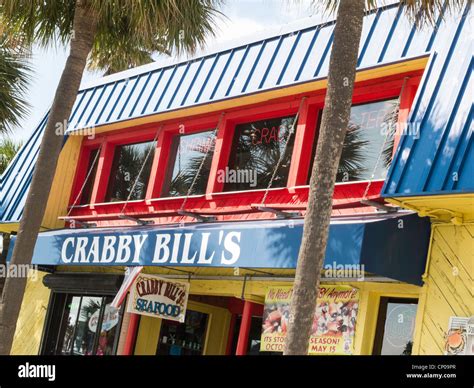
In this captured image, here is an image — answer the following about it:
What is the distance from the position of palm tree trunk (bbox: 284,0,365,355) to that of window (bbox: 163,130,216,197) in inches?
255

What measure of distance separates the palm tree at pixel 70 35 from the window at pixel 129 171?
323cm

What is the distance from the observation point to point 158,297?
45.8 feet

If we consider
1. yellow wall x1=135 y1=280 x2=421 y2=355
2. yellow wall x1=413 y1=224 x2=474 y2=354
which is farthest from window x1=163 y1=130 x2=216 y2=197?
yellow wall x1=413 y1=224 x2=474 y2=354

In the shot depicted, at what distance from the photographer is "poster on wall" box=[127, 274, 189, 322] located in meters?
13.7

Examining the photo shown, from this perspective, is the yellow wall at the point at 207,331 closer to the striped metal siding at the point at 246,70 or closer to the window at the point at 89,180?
the window at the point at 89,180

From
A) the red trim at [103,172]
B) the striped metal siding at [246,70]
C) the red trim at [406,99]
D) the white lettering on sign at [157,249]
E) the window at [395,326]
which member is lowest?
the window at [395,326]

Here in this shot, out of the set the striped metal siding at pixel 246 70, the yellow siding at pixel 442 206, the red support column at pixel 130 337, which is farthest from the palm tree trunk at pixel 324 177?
the red support column at pixel 130 337

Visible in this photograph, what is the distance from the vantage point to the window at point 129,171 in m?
16.7

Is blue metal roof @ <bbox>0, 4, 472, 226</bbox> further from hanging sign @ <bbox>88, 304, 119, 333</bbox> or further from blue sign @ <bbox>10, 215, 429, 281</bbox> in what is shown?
hanging sign @ <bbox>88, 304, 119, 333</bbox>

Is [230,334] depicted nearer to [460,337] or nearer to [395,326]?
[395,326]

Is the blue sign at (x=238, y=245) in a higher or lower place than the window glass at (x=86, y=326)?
higher
